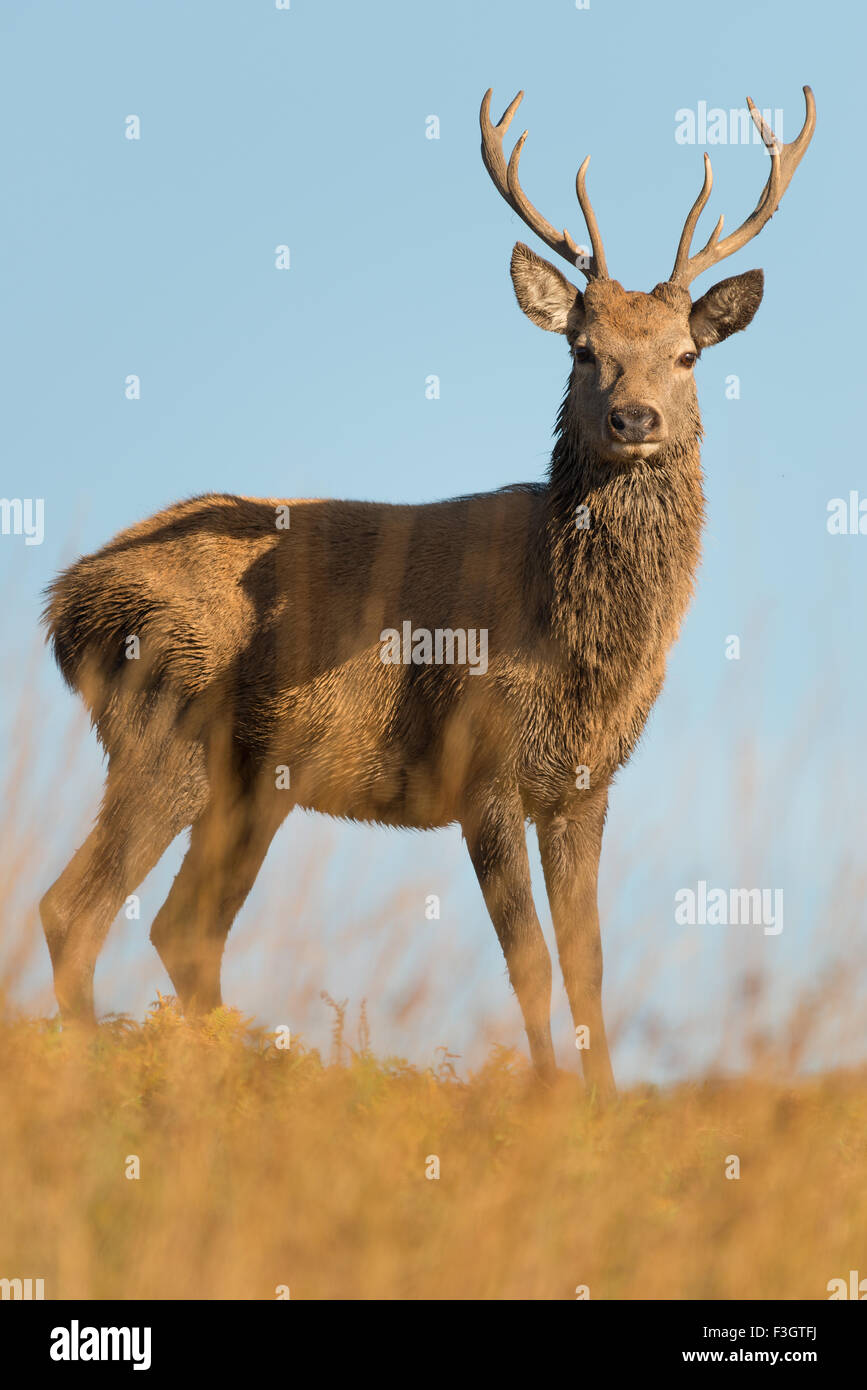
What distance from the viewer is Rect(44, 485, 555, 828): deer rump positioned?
22.4 ft

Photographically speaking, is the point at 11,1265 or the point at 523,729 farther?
the point at 523,729

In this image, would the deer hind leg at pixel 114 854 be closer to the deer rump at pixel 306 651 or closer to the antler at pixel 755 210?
the deer rump at pixel 306 651

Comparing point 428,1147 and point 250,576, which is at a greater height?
point 250,576

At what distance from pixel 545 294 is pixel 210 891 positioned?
3.14 m

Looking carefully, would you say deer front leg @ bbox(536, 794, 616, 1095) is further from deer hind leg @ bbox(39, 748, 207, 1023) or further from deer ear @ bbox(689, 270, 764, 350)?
deer ear @ bbox(689, 270, 764, 350)

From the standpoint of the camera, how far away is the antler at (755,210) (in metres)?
7.10

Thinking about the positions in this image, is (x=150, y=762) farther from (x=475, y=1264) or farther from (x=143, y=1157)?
(x=475, y=1264)

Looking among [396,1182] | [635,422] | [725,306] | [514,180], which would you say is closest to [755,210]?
[725,306]

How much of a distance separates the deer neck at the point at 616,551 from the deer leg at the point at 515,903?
75cm

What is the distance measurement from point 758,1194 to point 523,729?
2848 millimetres

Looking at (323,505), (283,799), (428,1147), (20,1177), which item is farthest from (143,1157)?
(323,505)

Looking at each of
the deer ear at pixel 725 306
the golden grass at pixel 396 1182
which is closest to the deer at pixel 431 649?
the deer ear at pixel 725 306

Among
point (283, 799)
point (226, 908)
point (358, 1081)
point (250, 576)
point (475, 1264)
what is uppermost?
point (250, 576)

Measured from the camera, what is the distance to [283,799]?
726 centimetres
